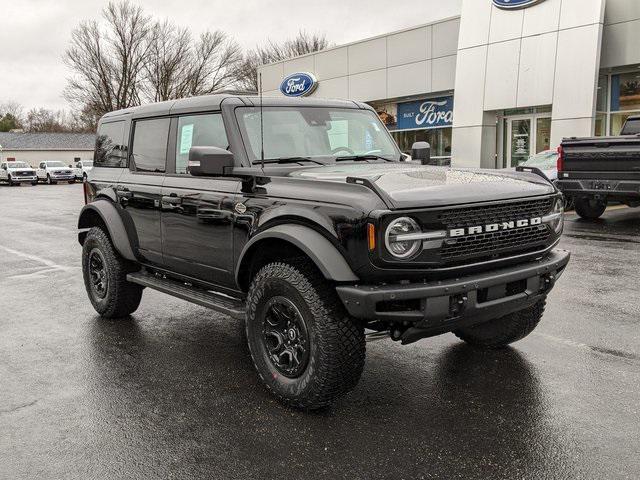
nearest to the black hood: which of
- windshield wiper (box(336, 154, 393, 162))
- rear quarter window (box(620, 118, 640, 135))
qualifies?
windshield wiper (box(336, 154, 393, 162))

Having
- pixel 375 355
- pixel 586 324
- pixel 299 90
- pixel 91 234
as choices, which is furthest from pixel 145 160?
pixel 299 90

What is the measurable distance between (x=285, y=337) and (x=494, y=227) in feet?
4.74

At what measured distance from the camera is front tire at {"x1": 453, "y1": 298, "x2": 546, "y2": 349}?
450 centimetres

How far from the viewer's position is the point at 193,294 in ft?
15.3

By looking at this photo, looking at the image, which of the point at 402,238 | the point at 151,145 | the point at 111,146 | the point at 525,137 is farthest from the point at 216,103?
the point at 525,137

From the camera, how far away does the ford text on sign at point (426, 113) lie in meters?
24.5

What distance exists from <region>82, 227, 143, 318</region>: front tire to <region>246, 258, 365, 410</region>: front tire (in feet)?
7.25

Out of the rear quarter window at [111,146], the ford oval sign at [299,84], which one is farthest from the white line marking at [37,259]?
the ford oval sign at [299,84]

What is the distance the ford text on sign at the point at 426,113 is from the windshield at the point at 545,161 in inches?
343

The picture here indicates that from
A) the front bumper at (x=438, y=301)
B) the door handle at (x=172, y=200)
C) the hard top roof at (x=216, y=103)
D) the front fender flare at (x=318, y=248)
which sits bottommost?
the front bumper at (x=438, y=301)

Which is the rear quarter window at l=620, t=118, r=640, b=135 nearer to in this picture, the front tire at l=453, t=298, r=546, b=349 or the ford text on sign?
the front tire at l=453, t=298, r=546, b=349

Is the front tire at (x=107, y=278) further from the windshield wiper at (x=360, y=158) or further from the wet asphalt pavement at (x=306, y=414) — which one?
the windshield wiper at (x=360, y=158)

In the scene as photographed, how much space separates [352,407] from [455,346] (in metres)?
1.47

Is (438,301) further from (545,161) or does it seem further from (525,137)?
(525,137)
